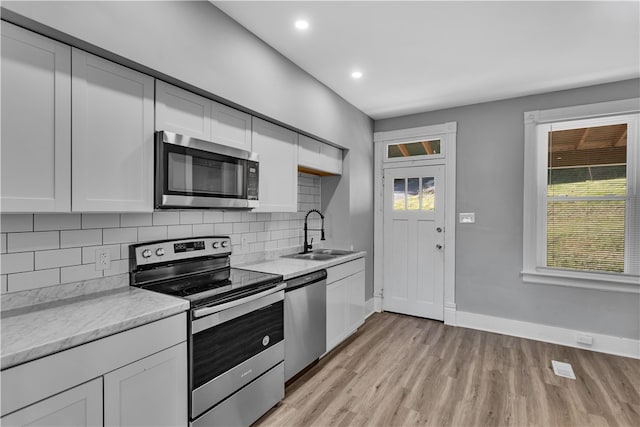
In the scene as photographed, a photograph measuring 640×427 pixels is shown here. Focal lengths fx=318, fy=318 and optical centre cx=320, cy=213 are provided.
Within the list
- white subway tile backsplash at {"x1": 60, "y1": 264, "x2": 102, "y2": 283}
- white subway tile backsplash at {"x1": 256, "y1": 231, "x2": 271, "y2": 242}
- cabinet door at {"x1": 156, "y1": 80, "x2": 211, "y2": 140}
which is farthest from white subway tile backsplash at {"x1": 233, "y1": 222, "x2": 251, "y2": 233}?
white subway tile backsplash at {"x1": 60, "y1": 264, "x2": 102, "y2": 283}

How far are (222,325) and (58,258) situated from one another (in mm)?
912

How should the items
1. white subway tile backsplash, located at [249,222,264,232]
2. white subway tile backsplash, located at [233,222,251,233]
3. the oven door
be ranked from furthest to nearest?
white subway tile backsplash, located at [249,222,264,232], white subway tile backsplash, located at [233,222,251,233], the oven door

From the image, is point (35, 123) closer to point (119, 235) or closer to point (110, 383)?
point (119, 235)

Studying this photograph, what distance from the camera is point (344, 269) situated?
322 cm

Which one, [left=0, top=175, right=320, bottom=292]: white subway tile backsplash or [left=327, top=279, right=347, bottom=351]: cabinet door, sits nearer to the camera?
[left=0, top=175, right=320, bottom=292]: white subway tile backsplash

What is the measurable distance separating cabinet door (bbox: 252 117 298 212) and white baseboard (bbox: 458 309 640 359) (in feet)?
8.65

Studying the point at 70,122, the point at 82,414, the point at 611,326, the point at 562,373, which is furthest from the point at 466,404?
the point at 70,122

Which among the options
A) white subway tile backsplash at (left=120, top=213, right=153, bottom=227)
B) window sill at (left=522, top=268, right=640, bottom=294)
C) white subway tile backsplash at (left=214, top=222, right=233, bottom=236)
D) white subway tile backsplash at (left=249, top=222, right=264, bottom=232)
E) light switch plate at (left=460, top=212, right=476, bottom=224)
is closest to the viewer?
white subway tile backsplash at (left=120, top=213, right=153, bottom=227)

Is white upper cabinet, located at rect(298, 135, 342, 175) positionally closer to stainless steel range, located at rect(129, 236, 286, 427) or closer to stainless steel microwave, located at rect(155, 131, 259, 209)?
stainless steel microwave, located at rect(155, 131, 259, 209)

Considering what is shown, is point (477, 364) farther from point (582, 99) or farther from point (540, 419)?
point (582, 99)

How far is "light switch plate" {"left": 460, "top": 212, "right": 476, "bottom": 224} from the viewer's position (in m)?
3.87

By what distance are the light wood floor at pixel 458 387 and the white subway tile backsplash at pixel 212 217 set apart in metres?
1.45

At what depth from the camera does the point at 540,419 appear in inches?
85.4

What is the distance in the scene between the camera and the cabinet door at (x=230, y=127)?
2186 mm
